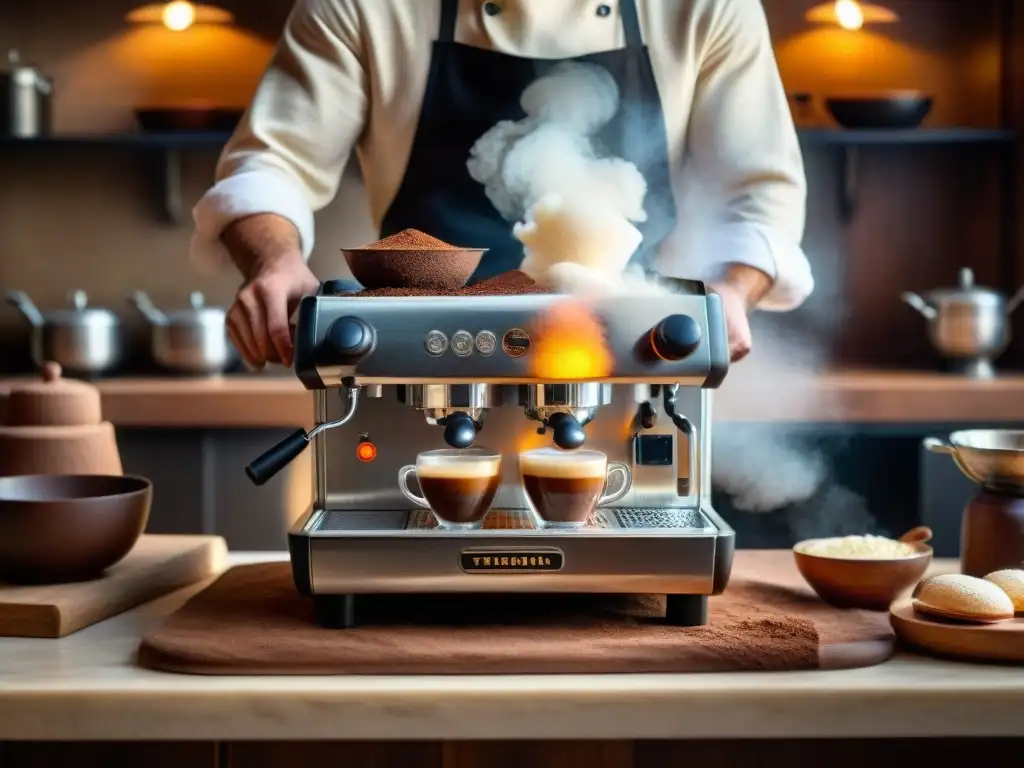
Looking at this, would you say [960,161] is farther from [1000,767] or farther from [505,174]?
[1000,767]

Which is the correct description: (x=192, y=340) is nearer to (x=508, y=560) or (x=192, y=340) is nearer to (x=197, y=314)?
(x=197, y=314)

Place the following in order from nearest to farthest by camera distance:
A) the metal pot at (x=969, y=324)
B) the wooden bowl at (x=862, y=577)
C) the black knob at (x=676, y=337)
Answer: the black knob at (x=676, y=337)
the wooden bowl at (x=862, y=577)
the metal pot at (x=969, y=324)

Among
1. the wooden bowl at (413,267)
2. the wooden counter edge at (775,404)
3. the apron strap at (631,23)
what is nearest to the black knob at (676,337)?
the wooden bowl at (413,267)

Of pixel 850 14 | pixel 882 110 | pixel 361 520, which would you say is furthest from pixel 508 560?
pixel 850 14

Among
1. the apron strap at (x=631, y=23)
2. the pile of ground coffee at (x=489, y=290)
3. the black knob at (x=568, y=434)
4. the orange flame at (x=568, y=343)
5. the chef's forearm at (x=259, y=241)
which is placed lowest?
the black knob at (x=568, y=434)

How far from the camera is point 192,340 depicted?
3377 mm

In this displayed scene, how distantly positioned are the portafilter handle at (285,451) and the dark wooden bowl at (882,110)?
2442 millimetres

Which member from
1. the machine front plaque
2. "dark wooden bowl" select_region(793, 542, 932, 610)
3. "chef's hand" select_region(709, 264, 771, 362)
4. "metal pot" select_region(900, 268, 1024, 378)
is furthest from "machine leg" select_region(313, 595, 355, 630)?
"metal pot" select_region(900, 268, 1024, 378)

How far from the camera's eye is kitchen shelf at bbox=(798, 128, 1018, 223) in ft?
11.2

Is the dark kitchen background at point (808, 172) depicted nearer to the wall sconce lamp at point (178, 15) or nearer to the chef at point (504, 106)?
the wall sconce lamp at point (178, 15)

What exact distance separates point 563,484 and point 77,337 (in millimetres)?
2382

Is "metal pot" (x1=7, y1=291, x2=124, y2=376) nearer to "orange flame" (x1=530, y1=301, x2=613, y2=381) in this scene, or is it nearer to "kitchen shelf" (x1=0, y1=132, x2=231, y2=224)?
"kitchen shelf" (x1=0, y1=132, x2=231, y2=224)

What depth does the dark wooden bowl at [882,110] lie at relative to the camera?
3.39 m

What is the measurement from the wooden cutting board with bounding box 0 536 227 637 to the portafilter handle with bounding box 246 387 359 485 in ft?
0.84
